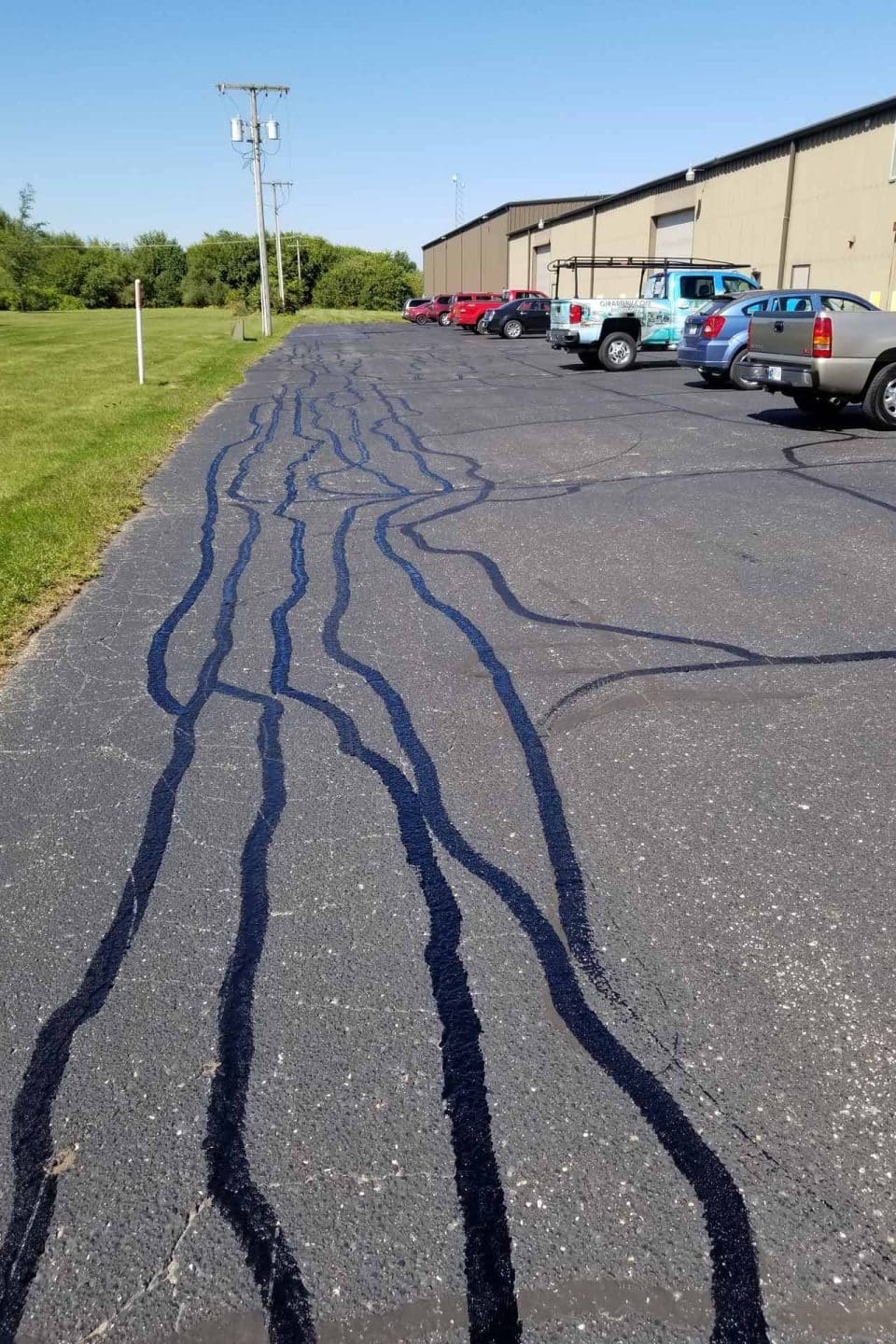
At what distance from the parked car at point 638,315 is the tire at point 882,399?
11.8 meters

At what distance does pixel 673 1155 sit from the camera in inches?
93.4

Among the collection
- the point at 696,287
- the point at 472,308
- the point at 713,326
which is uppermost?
the point at 472,308

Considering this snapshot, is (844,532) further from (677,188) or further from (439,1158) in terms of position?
(677,188)

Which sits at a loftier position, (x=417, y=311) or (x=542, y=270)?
(x=542, y=270)

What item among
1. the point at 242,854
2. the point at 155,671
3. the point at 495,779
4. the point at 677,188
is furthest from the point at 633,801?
the point at 677,188

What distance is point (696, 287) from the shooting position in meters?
23.6

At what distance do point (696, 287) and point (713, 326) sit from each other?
5.46 metres

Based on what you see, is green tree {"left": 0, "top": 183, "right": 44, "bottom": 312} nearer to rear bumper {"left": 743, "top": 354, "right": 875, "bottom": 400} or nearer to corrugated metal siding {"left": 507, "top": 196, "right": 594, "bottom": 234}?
corrugated metal siding {"left": 507, "top": 196, "right": 594, "bottom": 234}

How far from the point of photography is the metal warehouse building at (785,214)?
24.7 metres

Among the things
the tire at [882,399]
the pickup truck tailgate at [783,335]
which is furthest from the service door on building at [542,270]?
the tire at [882,399]

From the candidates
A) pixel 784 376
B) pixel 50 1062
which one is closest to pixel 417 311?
pixel 784 376

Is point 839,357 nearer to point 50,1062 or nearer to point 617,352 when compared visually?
point 50,1062

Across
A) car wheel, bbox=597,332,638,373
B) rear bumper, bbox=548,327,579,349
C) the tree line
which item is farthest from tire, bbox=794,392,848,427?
the tree line

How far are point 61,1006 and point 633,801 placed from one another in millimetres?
2120
